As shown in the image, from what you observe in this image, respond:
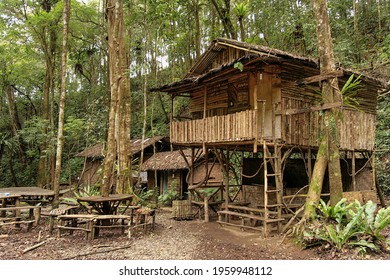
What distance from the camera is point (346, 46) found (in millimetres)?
19203

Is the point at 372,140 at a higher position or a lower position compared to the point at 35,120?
lower

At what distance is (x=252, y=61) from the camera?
1034 centimetres

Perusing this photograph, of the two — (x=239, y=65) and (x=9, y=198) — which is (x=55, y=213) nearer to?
(x=9, y=198)

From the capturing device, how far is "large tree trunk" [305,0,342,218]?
859 centimetres

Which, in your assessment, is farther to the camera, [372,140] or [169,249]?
[372,140]

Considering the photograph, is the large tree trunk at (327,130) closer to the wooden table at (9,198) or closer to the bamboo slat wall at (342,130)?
the bamboo slat wall at (342,130)

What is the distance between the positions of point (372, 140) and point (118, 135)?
34.7ft

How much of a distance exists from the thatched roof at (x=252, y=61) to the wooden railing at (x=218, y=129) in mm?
1601

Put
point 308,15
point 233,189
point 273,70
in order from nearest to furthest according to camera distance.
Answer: point 273,70 < point 233,189 < point 308,15

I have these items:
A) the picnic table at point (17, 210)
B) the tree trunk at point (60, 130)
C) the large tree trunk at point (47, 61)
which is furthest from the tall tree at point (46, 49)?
the picnic table at point (17, 210)

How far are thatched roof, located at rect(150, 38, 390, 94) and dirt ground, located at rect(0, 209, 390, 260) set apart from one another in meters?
5.57

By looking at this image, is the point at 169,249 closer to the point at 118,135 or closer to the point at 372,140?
the point at 118,135

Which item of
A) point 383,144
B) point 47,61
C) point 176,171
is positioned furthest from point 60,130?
point 383,144
